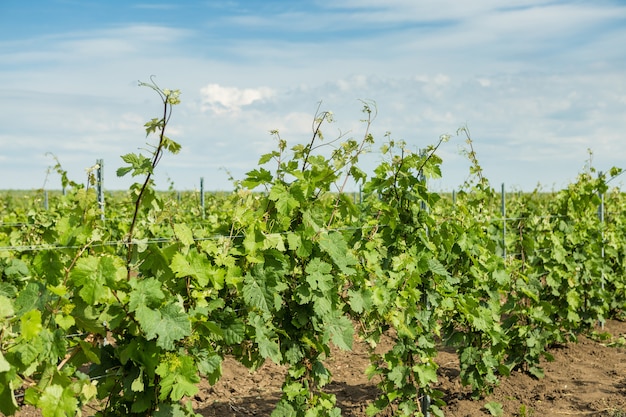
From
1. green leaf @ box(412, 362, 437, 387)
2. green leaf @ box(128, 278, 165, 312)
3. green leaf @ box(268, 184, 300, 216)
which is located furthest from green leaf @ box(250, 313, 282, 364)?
green leaf @ box(412, 362, 437, 387)

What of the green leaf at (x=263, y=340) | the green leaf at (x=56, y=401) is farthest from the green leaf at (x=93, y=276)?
the green leaf at (x=263, y=340)

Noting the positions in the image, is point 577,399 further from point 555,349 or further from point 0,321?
point 0,321

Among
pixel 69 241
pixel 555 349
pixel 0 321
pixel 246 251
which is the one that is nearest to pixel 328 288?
pixel 246 251

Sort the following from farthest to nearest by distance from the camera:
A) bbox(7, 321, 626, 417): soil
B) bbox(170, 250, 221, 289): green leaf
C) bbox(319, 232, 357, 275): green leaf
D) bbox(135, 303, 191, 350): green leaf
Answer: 1. bbox(7, 321, 626, 417): soil
2. bbox(319, 232, 357, 275): green leaf
3. bbox(170, 250, 221, 289): green leaf
4. bbox(135, 303, 191, 350): green leaf

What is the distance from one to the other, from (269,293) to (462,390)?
332 centimetres

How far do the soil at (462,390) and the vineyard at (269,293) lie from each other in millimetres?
213

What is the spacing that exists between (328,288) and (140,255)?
117 centimetres

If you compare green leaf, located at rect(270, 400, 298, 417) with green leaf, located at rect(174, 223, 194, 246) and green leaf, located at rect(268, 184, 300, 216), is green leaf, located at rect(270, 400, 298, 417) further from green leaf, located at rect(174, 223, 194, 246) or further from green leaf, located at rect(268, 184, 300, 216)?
green leaf, located at rect(174, 223, 194, 246)

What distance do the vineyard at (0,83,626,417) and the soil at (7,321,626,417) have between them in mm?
213

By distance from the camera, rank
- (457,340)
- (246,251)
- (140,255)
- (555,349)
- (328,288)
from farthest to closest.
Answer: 1. (555,349)
2. (457,340)
3. (328,288)
4. (246,251)
5. (140,255)

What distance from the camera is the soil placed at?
19.5 feet

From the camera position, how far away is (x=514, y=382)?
262 inches

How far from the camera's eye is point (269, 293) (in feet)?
12.0

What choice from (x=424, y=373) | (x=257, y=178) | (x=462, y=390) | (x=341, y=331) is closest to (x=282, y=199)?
(x=257, y=178)
